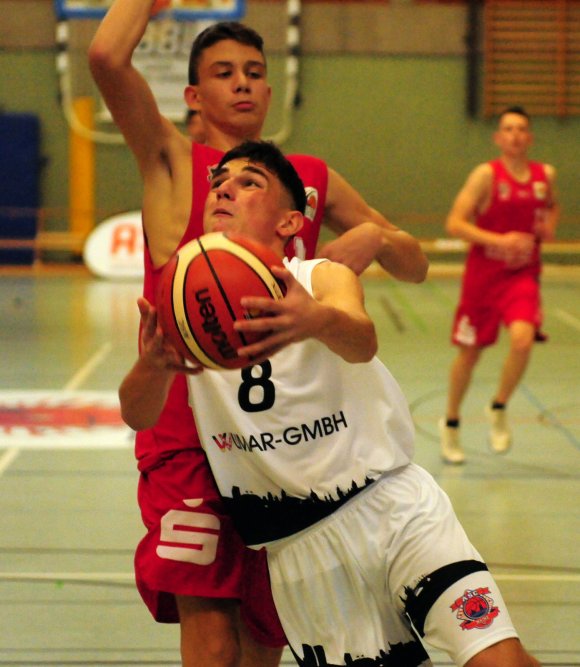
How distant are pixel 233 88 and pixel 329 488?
1.08 meters

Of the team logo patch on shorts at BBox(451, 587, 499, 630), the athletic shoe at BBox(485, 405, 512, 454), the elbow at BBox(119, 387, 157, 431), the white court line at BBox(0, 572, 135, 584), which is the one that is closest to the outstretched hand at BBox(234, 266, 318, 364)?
the elbow at BBox(119, 387, 157, 431)

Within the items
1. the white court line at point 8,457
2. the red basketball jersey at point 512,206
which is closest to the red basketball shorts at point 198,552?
the white court line at point 8,457

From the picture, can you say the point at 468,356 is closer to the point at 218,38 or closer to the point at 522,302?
the point at 522,302

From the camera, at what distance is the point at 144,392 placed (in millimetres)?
2447

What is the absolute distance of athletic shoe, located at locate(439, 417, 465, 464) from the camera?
6.47 metres

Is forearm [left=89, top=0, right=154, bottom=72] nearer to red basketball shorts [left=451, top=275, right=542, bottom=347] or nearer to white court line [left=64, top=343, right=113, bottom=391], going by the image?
red basketball shorts [left=451, top=275, right=542, bottom=347]

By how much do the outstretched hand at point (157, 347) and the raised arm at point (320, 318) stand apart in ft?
0.65

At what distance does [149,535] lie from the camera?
2.92 meters

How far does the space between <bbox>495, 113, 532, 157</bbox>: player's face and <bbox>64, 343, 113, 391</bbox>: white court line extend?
11.2 ft

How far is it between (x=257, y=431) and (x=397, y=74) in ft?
47.9

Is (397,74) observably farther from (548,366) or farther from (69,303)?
(548,366)

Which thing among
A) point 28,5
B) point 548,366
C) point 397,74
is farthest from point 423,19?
point 548,366

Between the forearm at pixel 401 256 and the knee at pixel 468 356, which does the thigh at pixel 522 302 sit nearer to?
the knee at pixel 468 356

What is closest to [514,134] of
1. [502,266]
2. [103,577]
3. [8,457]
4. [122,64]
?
[502,266]
